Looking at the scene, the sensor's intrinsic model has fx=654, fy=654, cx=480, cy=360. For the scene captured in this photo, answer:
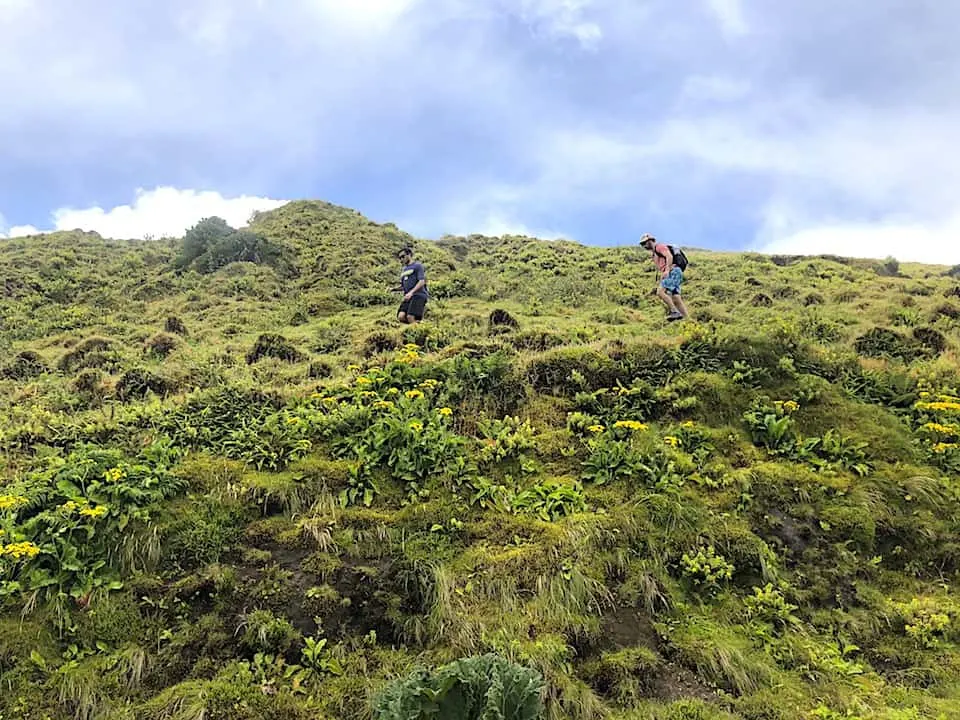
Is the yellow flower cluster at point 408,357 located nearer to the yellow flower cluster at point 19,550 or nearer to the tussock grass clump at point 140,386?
the tussock grass clump at point 140,386

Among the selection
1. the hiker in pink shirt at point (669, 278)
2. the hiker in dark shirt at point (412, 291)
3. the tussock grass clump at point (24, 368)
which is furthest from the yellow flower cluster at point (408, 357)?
the tussock grass clump at point (24, 368)

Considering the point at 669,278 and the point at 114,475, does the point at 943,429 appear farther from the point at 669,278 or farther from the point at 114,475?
the point at 114,475

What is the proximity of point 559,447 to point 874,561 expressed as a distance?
3262 mm

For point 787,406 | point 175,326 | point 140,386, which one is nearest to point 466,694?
point 787,406

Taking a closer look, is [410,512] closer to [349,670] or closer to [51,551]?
[349,670]

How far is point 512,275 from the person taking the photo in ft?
84.9

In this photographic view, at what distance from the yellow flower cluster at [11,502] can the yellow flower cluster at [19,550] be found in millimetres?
508

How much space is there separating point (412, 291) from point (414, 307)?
537mm

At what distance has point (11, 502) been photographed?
5602 millimetres

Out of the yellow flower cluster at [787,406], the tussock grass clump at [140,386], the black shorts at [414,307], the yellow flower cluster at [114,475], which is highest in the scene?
the black shorts at [414,307]

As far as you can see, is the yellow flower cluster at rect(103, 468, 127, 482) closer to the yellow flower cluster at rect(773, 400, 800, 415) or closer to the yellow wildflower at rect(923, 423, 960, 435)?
the yellow flower cluster at rect(773, 400, 800, 415)

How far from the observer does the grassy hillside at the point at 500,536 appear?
4730 mm

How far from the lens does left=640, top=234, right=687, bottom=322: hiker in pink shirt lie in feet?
41.5

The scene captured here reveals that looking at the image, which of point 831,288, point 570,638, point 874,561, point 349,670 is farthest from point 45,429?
point 831,288
